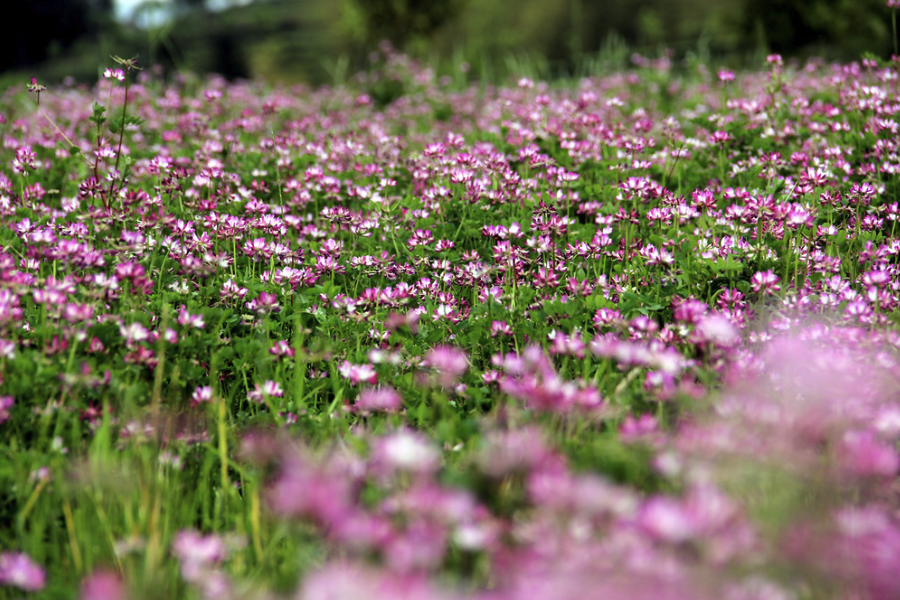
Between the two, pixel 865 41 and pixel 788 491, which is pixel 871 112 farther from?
pixel 865 41

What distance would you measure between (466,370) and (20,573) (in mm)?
2012

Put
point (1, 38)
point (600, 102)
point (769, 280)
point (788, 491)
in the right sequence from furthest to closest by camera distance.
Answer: point (1, 38)
point (600, 102)
point (769, 280)
point (788, 491)

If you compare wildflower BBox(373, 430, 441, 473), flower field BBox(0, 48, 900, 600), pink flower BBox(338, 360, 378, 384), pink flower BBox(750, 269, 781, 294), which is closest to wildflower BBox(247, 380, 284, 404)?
flower field BBox(0, 48, 900, 600)

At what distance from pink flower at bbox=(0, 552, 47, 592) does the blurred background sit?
3188 mm

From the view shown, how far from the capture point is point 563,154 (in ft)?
18.1

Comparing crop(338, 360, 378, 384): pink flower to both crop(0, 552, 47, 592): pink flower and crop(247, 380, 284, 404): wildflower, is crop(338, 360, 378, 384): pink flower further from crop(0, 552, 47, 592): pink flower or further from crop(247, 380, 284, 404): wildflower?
crop(0, 552, 47, 592): pink flower

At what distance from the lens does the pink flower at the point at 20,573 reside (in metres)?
1.80

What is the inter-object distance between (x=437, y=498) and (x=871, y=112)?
565 centimetres

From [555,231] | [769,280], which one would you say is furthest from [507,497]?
[555,231]

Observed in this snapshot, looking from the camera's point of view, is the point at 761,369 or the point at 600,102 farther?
the point at 600,102

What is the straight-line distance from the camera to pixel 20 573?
5.91 ft

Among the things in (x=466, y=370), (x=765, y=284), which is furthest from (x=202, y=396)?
(x=765, y=284)

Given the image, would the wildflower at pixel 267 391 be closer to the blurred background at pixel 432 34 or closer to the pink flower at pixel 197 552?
the pink flower at pixel 197 552

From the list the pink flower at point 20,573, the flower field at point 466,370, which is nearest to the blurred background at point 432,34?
the flower field at point 466,370
